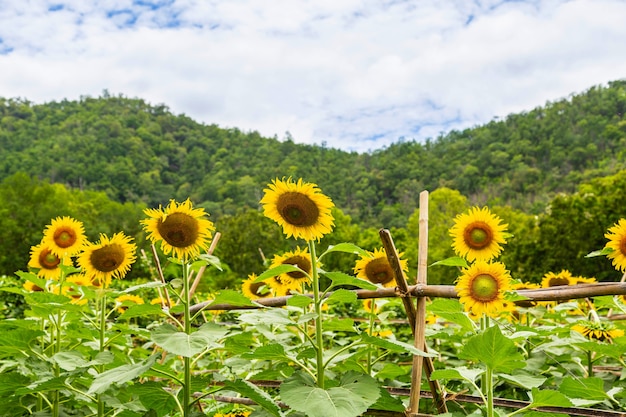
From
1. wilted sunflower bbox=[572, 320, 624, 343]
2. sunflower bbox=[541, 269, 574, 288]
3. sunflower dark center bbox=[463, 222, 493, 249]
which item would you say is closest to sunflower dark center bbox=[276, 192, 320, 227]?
sunflower dark center bbox=[463, 222, 493, 249]

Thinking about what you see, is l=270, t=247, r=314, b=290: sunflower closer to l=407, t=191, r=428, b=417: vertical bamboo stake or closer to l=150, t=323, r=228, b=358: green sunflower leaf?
l=407, t=191, r=428, b=417: vertical bamboo stake

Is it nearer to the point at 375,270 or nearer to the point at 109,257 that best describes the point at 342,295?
the point at 375,270

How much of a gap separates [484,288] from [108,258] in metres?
1.36

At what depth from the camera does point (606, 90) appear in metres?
61.4

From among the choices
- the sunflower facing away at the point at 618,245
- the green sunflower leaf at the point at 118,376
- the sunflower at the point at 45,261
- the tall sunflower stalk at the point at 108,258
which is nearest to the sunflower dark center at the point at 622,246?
the sunflower facing away at the point at 618,245

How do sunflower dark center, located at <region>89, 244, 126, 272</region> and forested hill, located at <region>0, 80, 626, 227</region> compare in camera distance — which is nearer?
sunflower dark center, located at <region>89, 244, 126, 272</region>

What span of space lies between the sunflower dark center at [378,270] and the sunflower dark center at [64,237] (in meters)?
1.34

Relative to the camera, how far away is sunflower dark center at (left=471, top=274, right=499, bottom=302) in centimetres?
168

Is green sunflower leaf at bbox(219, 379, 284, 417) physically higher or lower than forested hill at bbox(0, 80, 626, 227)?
lower

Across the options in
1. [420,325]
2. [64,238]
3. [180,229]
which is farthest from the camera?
[64,238]

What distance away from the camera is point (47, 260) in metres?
2.60

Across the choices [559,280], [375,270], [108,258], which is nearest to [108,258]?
[108,258]

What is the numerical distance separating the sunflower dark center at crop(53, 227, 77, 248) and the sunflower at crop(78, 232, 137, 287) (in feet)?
1.22

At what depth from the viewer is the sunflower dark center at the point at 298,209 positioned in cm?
169
